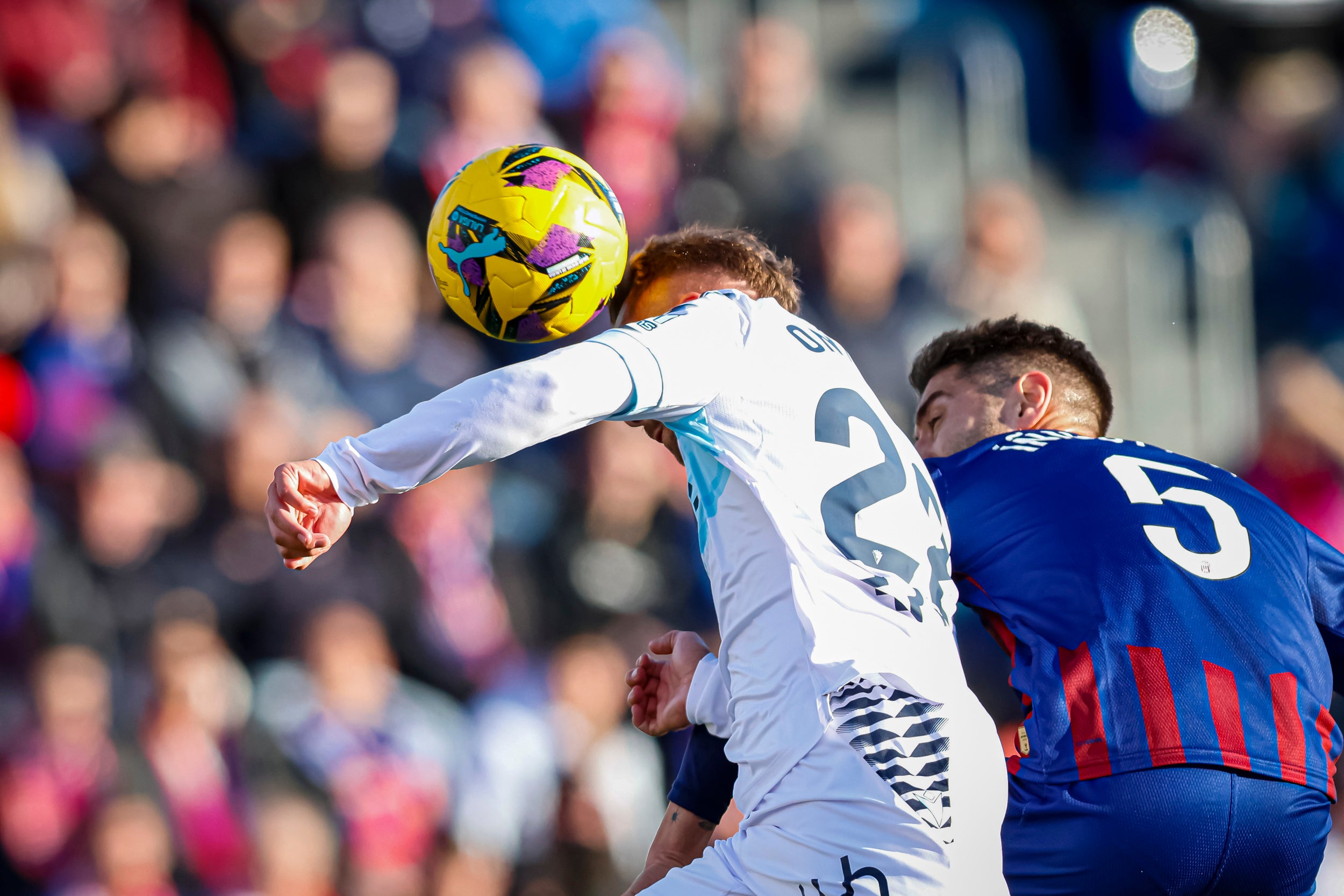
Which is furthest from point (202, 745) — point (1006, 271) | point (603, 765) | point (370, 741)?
point (1006, 271)

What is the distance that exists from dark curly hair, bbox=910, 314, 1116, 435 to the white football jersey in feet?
4.05

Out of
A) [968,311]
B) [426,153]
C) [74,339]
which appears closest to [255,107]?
[426,153]

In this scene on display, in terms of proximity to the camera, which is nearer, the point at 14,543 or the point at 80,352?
the point at 14,543

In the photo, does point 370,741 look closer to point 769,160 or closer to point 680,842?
point 680,842

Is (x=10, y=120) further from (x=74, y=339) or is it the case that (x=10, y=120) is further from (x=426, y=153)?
(x=426, y=153)

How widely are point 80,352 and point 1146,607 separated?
517 centimetres

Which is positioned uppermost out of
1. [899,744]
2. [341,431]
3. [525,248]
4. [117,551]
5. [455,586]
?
[525,248]

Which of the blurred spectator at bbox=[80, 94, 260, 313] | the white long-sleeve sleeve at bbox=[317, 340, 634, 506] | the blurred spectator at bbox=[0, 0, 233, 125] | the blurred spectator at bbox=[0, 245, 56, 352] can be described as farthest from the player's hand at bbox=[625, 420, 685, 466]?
the blurred spectator at bbox=[0, 0, 233, 125]

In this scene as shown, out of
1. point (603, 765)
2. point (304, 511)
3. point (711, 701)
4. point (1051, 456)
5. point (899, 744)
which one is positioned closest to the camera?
point (304, 511)

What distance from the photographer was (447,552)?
5910 mm

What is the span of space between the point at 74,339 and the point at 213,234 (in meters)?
0.84

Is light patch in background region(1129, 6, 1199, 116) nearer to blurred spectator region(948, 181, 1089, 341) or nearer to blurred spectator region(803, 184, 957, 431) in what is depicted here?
blurred spectator region(948, 181, 1089, 341)

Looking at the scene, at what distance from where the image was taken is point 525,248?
2.90 meters

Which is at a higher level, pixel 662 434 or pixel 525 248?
pixel 525 248
